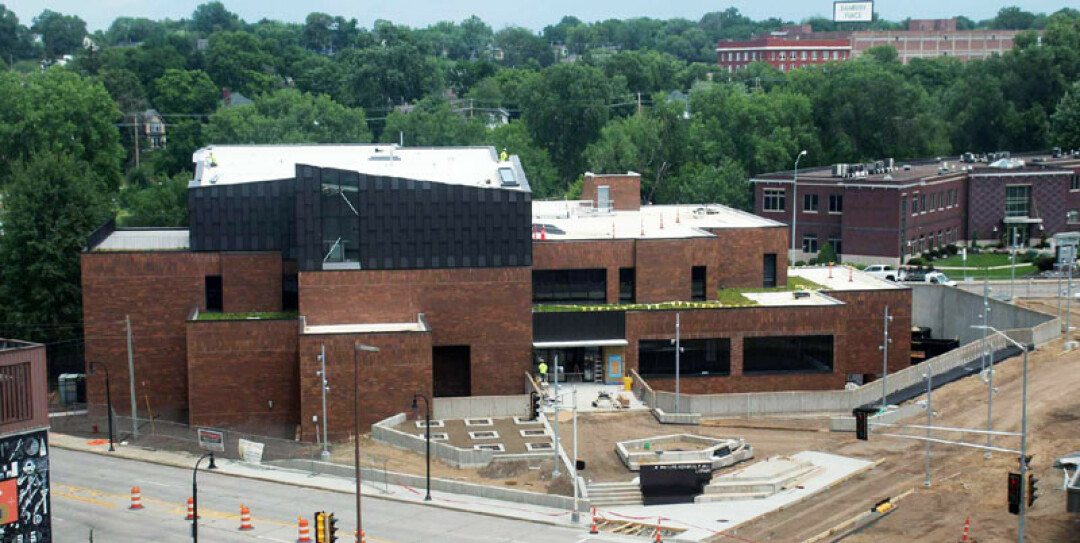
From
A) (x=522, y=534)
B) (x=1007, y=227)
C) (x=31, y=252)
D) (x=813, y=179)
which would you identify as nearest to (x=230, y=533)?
(x=522, y=534)

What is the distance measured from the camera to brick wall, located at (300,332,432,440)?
6988 centimetres

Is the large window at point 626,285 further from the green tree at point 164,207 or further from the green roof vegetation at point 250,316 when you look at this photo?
the green tree at point 164,207

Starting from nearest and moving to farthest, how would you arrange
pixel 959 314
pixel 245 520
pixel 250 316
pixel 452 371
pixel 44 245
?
pixel 245 520 < pixel 452 371 < pixel 250 316 < pixel 44 245 < pixel 959 314

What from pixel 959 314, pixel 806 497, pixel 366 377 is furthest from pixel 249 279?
pixel 959 314

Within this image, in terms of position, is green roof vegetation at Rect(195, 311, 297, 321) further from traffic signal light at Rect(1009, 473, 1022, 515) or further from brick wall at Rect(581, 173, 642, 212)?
traffic signal light at Rect(1009, 473, 1022, 515)

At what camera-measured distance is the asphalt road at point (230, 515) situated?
186 feet

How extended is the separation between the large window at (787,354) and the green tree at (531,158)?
7207 centimetres

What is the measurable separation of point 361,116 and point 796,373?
94.4 metres

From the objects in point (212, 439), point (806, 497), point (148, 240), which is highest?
point (148, 240)

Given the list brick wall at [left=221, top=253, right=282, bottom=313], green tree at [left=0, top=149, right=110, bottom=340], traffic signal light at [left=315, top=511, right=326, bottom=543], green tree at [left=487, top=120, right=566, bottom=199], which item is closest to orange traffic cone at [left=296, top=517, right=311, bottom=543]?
traffic signal light at [left=315, top=511, right=326, bottom=543]

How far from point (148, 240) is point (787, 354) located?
122ft

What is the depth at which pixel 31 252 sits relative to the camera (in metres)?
91.8

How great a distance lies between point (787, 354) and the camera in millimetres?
80312

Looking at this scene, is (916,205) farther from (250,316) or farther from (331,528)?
(331,528)
